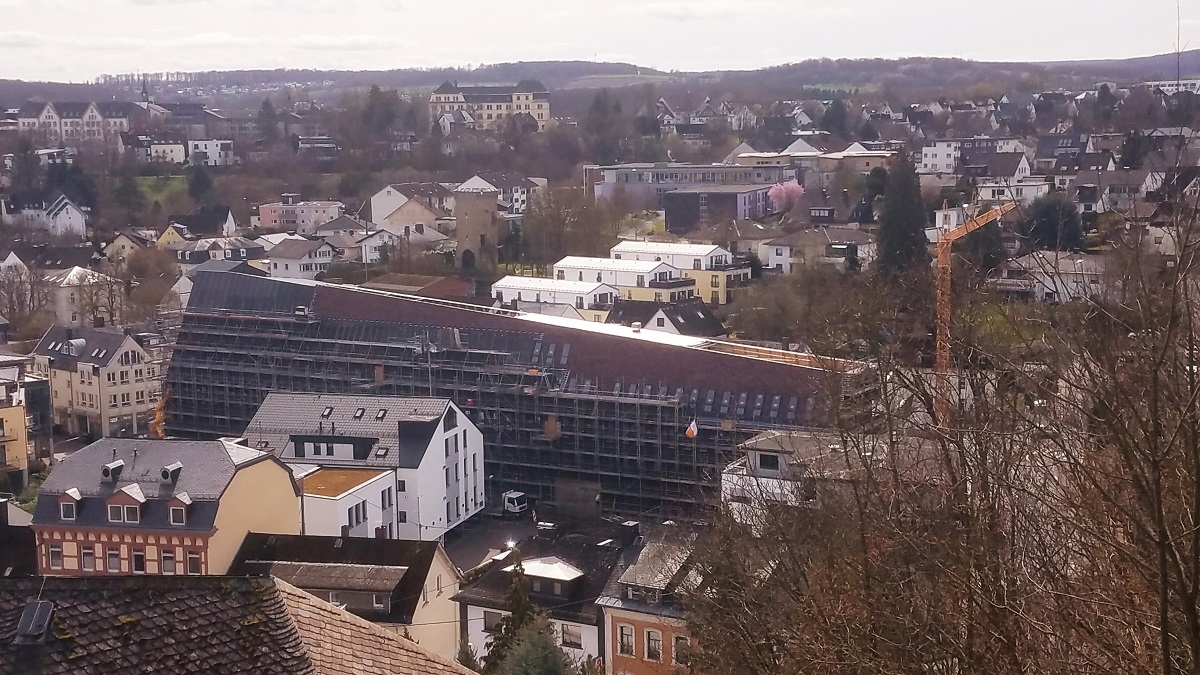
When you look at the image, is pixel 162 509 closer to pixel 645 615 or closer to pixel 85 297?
pixel 645 615

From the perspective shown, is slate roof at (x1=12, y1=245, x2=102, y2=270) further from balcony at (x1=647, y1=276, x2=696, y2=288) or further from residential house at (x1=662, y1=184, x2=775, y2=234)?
residential house at (x1=662, y1=184, x2=775, y2=234)

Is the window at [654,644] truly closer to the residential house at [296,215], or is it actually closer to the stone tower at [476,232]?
the stone tower at [476,232]

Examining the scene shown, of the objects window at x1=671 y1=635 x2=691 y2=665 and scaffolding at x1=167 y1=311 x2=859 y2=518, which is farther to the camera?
scaffolding at x1=167 y1=311 x2=859 y2=518

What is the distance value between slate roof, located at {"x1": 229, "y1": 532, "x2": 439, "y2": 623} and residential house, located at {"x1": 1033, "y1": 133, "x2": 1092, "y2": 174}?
26.8m

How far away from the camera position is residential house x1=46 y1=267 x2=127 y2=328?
23.3 metres

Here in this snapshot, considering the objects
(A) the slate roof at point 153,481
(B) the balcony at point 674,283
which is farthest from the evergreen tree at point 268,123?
(A) the slate roof at point 153,481

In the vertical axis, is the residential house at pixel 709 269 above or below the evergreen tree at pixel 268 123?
below

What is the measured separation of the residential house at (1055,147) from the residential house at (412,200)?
1426 cm

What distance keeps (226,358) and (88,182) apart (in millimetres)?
19914

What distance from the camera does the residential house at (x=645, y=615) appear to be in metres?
8.84

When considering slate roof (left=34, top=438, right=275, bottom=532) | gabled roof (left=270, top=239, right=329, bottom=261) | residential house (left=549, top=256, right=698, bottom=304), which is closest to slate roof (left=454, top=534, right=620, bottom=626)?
slate roof (left=34, top=438, right=275, bottom=532)

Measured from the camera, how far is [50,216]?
33.7 m

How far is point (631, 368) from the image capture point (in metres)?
14.9

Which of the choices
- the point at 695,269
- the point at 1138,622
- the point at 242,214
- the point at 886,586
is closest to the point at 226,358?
the point at 695,269
